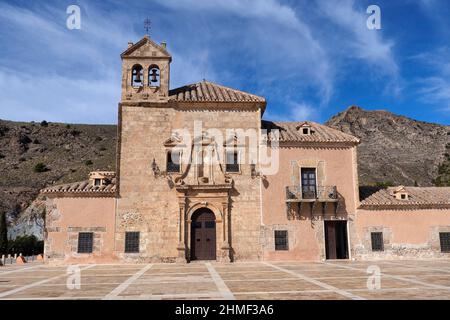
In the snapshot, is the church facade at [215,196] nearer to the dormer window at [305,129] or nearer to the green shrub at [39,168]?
the dormer window at [305,129]

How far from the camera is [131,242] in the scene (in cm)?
2002

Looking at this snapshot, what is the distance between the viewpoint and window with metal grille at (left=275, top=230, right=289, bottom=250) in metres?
20.6

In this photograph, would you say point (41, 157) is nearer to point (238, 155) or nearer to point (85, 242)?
point (85, 242)

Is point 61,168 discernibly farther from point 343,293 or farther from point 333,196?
point 343,293

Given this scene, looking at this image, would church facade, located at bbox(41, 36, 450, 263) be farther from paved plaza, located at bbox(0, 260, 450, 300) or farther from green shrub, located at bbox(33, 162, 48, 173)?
green shrub, located at bbox(33, 162, 48, 173)

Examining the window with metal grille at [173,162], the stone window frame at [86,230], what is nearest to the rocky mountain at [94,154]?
the stone window frame at [86,230]

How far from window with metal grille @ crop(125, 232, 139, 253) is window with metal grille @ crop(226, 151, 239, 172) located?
5849 mm

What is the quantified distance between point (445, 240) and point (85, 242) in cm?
1925

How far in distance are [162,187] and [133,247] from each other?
11.0 feet
